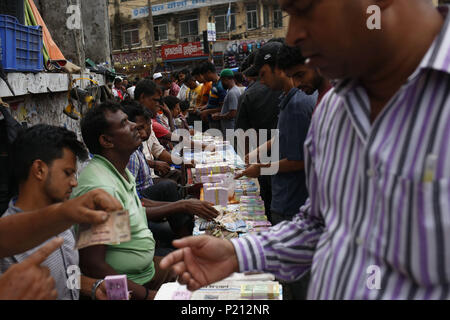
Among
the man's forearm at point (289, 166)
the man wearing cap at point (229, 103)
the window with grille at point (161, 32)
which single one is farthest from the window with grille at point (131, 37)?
the man's forearm at point (289, 166)

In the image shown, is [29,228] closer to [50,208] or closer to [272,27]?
[50,208]

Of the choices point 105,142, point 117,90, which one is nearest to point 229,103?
point 117,90

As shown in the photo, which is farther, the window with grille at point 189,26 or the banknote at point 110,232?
the window with grille at point 189,26

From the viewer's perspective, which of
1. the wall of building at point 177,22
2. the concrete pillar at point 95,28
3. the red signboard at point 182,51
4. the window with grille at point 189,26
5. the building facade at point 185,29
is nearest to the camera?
the concrete pillar at point 95,28

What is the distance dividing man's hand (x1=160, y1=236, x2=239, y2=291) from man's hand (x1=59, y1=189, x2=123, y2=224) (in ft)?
0.92

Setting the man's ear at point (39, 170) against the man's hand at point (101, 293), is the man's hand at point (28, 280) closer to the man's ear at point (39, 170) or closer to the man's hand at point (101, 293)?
the man's ear at point (39, 170)

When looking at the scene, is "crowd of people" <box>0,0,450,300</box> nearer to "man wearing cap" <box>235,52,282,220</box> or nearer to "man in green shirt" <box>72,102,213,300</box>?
"man in green shirt" <box>72,102,213,300</box>

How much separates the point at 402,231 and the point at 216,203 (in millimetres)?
2491

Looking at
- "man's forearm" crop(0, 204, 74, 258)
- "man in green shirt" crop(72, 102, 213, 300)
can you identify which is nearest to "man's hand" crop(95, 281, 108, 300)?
"man in green shirt" crop(72, 102, 213, 300)

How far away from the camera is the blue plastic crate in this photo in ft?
9.84

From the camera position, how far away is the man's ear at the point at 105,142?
247cm

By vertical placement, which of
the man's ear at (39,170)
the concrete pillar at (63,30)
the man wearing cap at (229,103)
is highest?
the concrete pillar at (63,30)

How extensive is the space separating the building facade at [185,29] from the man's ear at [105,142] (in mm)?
22836

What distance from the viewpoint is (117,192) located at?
216cm
